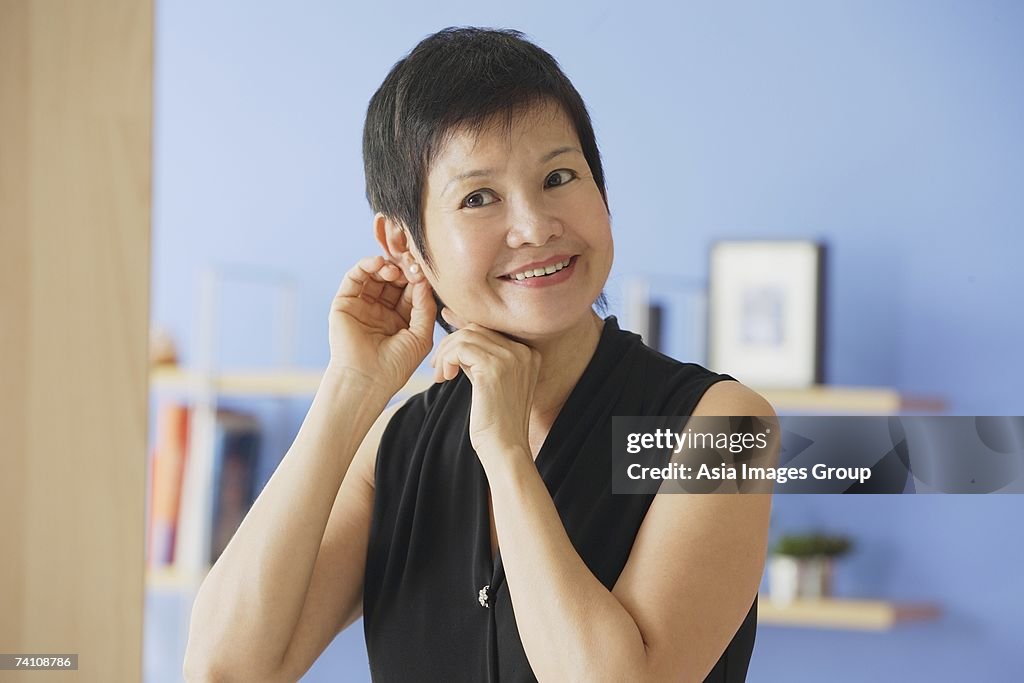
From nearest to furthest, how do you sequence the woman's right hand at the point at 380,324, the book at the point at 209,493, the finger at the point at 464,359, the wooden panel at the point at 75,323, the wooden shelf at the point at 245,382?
1. the wooden panel at the point at 75,323
2. the finger at the point at 464,359
3. the woman's right hand at the point at 380,324
4. the wooden shelf at the point at 245,382
5. the book at the point at 209,493

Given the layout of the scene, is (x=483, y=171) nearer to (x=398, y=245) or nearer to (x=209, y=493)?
(x=398, y=245)

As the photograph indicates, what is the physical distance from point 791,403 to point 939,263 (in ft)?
1.22

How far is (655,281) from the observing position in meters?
2.19

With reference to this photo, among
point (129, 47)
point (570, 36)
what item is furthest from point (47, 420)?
point (570, 36)

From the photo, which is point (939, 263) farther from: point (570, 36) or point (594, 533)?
point (594, 533)

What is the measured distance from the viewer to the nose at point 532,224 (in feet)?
2.69

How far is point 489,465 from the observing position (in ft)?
2.68

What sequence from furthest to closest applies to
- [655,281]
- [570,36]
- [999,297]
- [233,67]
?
1. [233,67]
2. [655,281]
3. [999,297]
4. [570,36]

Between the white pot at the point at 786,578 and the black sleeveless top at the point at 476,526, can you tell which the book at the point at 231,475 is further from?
the black sleeveless top at the point at 476,526

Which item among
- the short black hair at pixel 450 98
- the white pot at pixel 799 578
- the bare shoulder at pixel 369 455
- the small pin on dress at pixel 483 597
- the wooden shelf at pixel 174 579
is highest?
the short black hair at pixel 450 98

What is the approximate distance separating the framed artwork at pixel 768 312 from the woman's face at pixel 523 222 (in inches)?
51.2

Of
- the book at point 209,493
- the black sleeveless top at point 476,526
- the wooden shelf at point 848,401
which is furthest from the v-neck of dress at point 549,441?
the book at point 209,493

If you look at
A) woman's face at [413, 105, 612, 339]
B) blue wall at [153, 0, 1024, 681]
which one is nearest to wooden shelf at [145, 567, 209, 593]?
blue wall at [153, 0, 1024, 681]

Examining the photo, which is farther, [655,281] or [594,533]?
[655,281]
